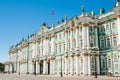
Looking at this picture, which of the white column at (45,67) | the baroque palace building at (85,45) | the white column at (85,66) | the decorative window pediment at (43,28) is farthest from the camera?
the decorative window pediment at (43,28)

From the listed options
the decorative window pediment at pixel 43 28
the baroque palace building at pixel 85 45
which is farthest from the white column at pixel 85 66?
the decorative window pediment at pixel 43 28

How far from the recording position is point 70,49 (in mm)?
61469

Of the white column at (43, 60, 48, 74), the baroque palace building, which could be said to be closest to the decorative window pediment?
the baroque palace building

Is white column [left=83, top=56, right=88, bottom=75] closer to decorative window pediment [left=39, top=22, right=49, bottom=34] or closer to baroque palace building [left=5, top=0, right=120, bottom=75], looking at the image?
baroque palace building [left=5, top=0, right=120, bottom=75]

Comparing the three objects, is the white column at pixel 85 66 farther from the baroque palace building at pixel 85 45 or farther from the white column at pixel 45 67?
the white column at pixel 45 67

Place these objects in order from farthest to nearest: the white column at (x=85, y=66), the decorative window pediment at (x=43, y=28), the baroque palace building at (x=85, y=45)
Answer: the decorative window pediment at (x=43, y=28), the white column at (x=85, y=66), the baroque palace building at (x=85, y=45)

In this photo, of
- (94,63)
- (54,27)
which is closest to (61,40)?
(54,27)

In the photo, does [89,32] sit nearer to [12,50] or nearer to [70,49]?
[70,49]

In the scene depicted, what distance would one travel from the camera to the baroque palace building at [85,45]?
52.3 meters

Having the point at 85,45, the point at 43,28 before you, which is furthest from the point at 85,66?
the point at 43,28

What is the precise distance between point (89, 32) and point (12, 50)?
71.0 m

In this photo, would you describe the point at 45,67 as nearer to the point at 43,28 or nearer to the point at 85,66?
the point at 43,28

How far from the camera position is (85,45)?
55.5 m

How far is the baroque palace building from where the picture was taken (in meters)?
52.3
